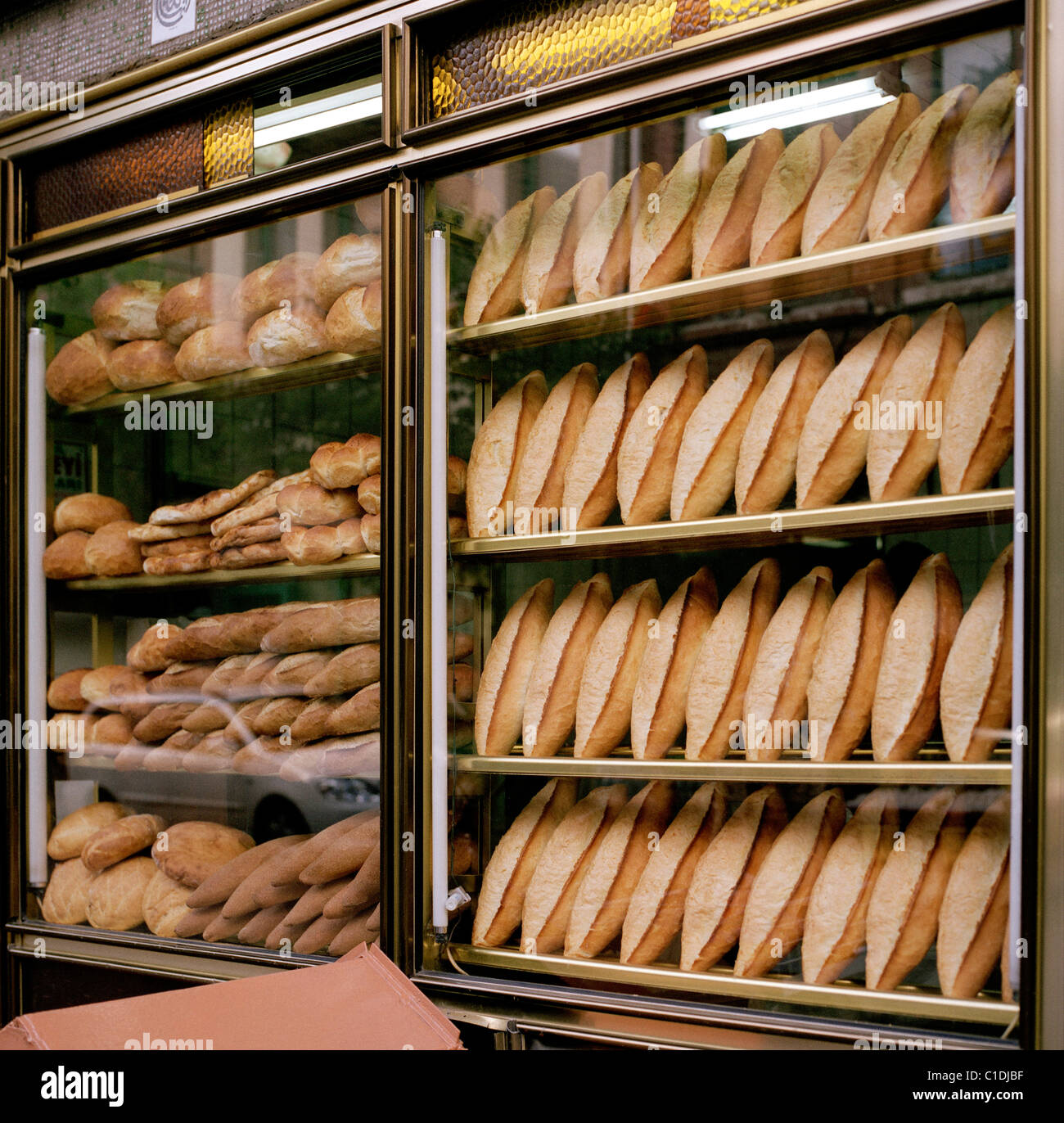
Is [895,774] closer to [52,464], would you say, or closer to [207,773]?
[207,773]

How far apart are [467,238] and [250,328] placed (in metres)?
0.56

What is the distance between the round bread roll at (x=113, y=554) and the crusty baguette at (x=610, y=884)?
1.30 metres

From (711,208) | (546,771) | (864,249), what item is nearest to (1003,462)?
(864,249)

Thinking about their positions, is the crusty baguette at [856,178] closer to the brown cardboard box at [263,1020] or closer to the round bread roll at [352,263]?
the round bread roll at [352,263]

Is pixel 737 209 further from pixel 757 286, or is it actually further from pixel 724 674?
pixel 724 674

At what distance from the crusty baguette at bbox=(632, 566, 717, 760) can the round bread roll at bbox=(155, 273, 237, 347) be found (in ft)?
4.10

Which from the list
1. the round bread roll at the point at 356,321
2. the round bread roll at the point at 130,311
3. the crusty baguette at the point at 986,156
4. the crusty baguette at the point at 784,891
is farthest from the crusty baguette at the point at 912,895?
the round bread roll at the point at 130,311

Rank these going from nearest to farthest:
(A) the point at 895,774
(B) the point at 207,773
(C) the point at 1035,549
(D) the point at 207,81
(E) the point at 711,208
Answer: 1. (C) the point at 1035,549
2. (A) the point at 895,774
3. (E) the point at 711,208
4. (D) the point at 207,81
5. (B) the point at 207,773

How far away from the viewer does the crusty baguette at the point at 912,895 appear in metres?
1.60

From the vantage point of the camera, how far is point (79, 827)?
2496 millimetres

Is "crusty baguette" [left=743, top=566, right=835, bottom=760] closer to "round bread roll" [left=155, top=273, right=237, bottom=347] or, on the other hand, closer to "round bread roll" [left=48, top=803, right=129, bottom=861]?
"round bread roll" [left=155, top=273, right=237, bottom=347]

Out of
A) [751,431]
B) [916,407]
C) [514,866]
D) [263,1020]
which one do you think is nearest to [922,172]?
[916,407]

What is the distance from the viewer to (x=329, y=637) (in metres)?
2.22

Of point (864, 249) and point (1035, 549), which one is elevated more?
point (864, 249)
